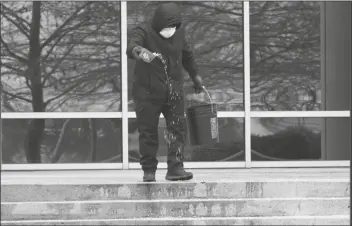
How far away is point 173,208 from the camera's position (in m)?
6.96

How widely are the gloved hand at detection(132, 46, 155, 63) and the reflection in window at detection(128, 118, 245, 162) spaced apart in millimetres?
2473

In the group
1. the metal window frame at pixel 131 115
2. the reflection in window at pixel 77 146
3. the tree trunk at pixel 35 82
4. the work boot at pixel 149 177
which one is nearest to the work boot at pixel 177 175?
the work boot at pixel 149 177

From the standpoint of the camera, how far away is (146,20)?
9.41 meters

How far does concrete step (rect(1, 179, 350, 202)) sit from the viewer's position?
23.5 ft

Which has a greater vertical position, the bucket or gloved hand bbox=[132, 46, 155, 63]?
gloved hand bbox=[132, 46, 155, 63]

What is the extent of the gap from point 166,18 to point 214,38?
221cm

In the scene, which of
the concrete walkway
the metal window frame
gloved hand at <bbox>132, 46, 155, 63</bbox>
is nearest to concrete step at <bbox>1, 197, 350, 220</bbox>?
the concrete walkway

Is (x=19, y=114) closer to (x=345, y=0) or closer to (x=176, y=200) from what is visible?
(x=176, y=200)

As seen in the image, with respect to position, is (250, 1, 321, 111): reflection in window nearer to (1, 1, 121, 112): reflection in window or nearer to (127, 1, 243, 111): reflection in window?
(127, 1, 243, 111): reflection in window

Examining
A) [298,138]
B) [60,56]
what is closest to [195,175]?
[298,138]

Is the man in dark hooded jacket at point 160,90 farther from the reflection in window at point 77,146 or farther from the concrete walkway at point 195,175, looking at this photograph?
the reflection in window at point 77,146

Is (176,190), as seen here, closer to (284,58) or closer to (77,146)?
(77,146)

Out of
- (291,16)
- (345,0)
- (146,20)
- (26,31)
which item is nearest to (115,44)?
(146,20)

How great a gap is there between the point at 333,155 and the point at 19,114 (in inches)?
145
